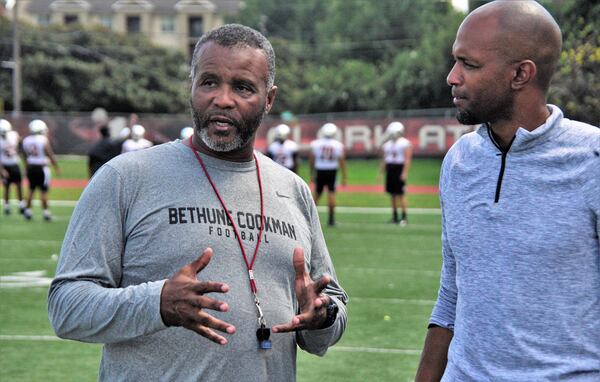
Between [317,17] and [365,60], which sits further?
[317,17]

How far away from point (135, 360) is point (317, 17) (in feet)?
311

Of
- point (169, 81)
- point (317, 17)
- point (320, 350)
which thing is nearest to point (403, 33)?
point (317, 17)

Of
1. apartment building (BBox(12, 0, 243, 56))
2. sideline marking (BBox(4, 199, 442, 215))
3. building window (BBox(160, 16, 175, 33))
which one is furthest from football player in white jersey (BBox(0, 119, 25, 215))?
building window (BBox(160, 16, 175, 33))

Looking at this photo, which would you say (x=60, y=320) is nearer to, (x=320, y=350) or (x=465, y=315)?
(x=320, y=350)

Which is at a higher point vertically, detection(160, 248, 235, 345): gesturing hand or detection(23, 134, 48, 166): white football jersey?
detection(160, 248, 235, 345): gesturing hand

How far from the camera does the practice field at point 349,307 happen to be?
780 centimetres

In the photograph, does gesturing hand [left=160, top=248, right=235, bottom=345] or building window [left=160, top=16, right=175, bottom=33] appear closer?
gesturing hand [left=160, top=248, right=235, bottom=345]

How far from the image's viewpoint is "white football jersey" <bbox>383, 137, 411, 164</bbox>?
2133 cm

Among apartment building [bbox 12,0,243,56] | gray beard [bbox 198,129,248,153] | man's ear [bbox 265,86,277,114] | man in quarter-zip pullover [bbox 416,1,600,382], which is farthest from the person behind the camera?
apartment building [bbox 12,0,243,56]

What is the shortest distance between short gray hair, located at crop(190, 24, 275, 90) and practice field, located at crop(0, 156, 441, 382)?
4515 mm

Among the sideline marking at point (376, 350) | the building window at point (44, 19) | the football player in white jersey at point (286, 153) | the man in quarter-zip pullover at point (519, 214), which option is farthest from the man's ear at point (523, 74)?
the building window at point (44, 19)

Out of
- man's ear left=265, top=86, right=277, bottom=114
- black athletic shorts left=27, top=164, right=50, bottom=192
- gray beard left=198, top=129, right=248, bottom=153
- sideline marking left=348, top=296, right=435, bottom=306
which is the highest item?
man's ear left=265, top=86, right=277, bottom=114

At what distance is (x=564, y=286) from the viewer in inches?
112

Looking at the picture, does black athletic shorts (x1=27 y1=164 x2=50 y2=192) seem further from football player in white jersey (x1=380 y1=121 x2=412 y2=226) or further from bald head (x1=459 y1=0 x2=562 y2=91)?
bald head (x1=459 y1=0 x2=562 y2=91)
